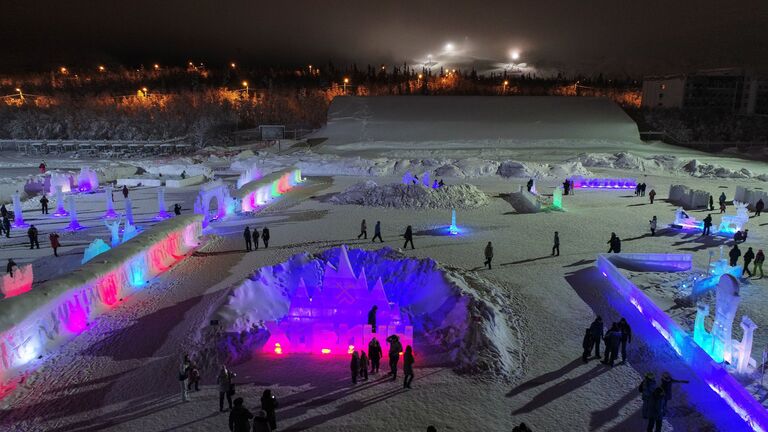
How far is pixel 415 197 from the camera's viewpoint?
23.9m

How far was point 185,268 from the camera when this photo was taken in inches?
607

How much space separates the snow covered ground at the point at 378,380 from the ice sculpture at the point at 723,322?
0.72m

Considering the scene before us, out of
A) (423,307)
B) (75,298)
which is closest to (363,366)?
(423,307)

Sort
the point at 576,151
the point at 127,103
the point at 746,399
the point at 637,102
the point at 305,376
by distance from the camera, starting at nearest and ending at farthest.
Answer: the point at 746,399, the point at 305,376, the point at 576,151, the point at 127,103, the point at 637,102

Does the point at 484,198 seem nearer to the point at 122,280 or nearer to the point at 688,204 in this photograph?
the point at 688,204

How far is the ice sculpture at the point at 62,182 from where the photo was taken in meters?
28.1

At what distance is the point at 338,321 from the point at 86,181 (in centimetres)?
2581

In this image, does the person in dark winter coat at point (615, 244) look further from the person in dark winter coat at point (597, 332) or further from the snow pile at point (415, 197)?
the snow pile at point (415, 197)

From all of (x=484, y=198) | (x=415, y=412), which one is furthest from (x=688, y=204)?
(x=415, y=412)

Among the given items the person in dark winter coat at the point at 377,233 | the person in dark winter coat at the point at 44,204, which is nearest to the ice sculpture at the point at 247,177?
the person in dark winter coat at the point at 44,204

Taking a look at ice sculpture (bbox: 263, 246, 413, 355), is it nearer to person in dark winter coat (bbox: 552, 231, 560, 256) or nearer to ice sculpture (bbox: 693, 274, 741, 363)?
ice sculpture (bbox: 693, 274, 741, 363)

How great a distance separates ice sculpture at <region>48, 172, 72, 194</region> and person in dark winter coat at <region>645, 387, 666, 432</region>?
29775mm

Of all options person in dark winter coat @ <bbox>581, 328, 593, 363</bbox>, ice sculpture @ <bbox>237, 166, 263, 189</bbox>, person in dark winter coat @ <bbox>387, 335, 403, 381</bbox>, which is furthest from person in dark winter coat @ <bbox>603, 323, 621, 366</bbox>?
ice sculpture @ <bbox>237, 166, 263, 189</bbox>

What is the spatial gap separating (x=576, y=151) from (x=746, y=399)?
39636mm
